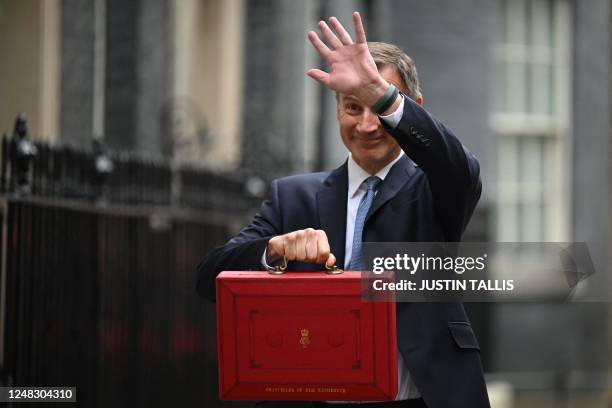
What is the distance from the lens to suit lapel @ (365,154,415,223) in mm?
4227

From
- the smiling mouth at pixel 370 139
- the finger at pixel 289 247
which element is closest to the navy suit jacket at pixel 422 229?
the smiling mouth at pixel 370 139

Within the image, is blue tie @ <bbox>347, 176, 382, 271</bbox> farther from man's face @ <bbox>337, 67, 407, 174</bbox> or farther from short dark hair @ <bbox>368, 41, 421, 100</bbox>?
short dark hair @ <bbox>368, 41, 421, 100</bbox>

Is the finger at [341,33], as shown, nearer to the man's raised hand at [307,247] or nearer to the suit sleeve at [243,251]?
the man's raised hand at [307,247]

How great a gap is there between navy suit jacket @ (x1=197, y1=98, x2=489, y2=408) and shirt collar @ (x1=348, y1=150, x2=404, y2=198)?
0.02m

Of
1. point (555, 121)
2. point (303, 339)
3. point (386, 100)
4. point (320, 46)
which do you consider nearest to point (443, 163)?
point (386, 100)

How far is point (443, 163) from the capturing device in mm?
3938

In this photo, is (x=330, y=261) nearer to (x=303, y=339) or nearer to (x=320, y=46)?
(x=303, y=339)

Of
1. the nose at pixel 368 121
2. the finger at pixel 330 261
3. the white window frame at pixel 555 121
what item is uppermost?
the white window frame at pixel 555 121

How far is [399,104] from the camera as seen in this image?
12.7 ft

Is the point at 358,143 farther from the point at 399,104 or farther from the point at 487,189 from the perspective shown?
the point at 487,189

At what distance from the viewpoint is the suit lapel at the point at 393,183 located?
13.9ft

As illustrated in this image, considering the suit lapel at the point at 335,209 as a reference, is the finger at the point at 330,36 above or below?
above

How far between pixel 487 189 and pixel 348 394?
600 inches

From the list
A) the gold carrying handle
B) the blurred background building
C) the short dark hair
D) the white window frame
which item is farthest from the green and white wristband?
the white window frame
